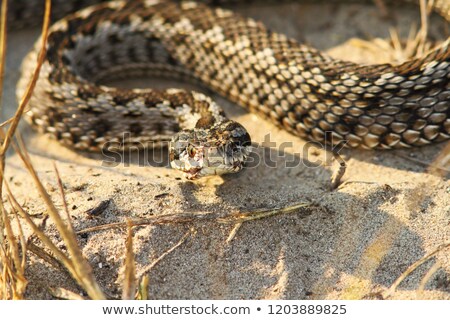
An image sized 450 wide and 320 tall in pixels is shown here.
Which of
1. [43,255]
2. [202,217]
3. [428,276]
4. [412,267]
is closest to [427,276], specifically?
[428,276]

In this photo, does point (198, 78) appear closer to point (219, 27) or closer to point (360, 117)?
point (219, 27)

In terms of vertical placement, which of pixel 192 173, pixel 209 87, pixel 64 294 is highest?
pixel 209 87

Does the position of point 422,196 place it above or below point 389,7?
below

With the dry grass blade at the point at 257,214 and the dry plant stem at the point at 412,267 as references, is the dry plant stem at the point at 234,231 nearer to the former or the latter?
the dry grass blade at the point at 257,214

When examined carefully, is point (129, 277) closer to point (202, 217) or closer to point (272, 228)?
point (202, 217)

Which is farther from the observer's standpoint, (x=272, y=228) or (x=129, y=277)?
(x=272, y=228)

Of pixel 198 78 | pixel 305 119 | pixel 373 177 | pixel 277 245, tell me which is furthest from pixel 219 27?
pixel 277 245

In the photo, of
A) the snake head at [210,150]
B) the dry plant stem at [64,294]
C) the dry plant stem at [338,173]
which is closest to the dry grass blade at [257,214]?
the snake head at [210,150]
